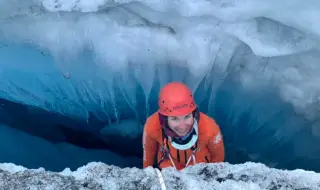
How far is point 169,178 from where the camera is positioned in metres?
1.44

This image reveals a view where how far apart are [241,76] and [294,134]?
52 centimetres

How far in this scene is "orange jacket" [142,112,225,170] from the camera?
2.23 meters

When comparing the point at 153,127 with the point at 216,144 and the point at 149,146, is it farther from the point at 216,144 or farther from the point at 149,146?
the point at 216,144

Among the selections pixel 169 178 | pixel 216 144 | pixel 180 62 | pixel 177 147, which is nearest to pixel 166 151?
pixel 177 147

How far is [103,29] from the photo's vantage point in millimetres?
2244

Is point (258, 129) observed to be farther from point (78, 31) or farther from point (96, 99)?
point (78, 31)

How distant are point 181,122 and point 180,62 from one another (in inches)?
13.8

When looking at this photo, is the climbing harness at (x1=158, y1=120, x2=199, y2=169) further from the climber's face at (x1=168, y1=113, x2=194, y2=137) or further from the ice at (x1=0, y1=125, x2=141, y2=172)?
the ice at (x1=0, y1=125, x2=141, y2=172)

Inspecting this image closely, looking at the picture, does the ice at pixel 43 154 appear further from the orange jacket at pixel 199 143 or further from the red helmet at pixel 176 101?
the red helmet at pixel 176 101

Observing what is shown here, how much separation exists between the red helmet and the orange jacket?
15cm

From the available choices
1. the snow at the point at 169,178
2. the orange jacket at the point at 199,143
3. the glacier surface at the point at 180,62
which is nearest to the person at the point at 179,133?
the orange jacket at the point at 199,143

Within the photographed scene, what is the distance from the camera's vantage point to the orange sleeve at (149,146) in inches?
90.1

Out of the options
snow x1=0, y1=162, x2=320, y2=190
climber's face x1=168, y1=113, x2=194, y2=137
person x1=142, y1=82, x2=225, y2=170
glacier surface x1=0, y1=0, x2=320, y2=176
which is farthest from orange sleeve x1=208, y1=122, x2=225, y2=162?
snow x1=0, y1=162, x2=320, y2=190

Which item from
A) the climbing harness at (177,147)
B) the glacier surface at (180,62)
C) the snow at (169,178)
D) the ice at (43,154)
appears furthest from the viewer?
the ice at (43,154)
